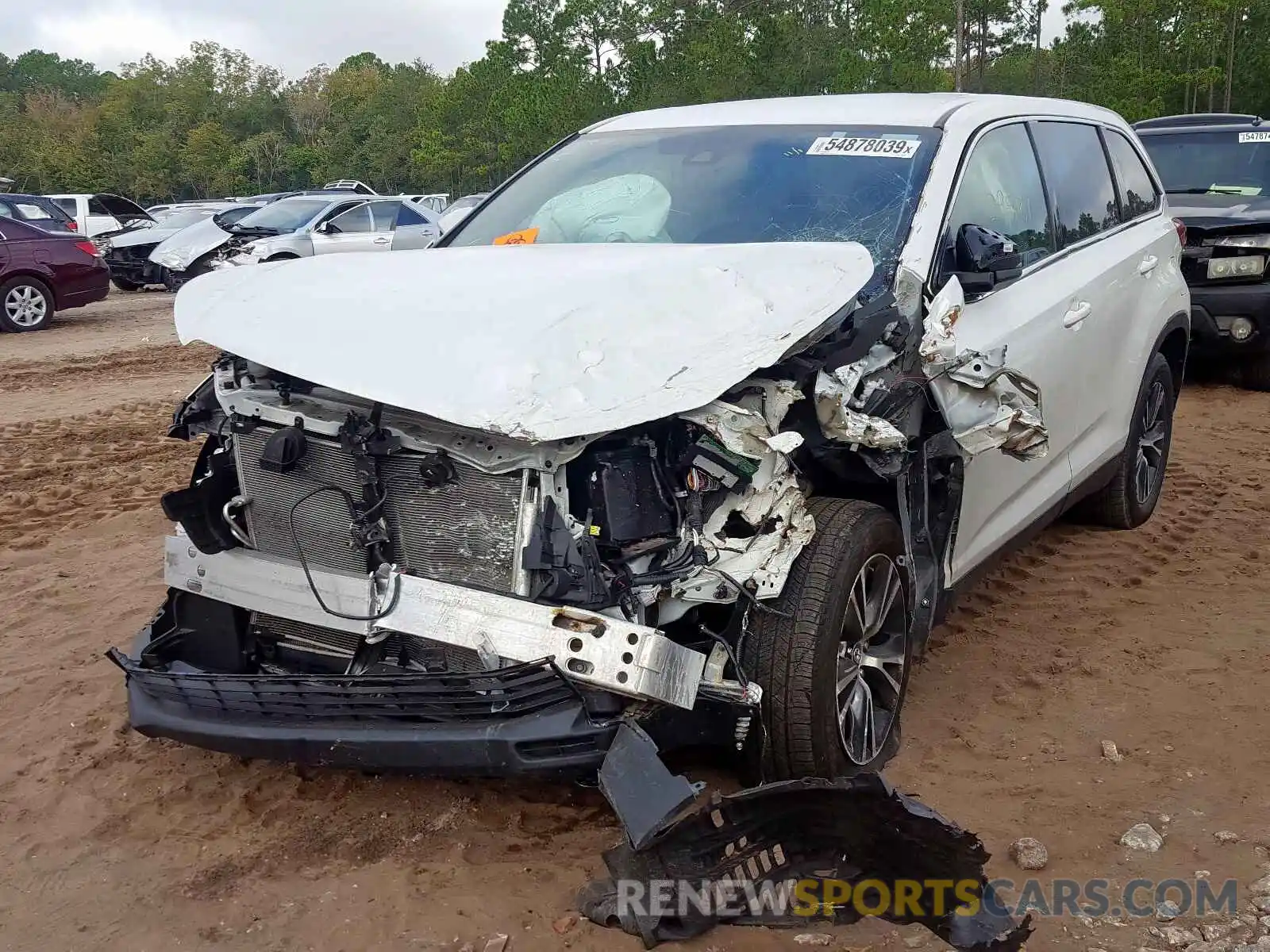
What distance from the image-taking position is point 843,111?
4.19 m

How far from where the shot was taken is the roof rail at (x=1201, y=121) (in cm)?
995

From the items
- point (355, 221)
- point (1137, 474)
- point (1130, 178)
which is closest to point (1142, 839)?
point (1137, 474)

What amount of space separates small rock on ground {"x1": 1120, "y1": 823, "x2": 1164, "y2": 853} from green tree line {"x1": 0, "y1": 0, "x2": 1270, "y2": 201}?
73.0 feet

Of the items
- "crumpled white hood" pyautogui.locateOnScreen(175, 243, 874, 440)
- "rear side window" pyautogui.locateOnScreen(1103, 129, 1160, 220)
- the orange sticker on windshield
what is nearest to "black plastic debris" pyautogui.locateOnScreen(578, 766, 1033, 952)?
"crumpled white hood" pyautogui.locateOnScreen(175, 243, 874, 440)

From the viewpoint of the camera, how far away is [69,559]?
17.0 ft

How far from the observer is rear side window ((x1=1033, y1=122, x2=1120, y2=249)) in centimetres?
451

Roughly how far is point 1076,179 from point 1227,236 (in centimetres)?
443

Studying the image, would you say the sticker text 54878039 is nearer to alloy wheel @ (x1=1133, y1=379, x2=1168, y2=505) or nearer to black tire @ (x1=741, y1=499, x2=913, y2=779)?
black tire @ (x1=741, y1=499, x2=913, y2=779)

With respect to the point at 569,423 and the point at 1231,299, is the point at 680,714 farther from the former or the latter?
the point at 1231,299

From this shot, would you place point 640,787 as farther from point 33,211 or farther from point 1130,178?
point 33,211

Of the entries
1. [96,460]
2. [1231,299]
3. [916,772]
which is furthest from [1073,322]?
[96,460]

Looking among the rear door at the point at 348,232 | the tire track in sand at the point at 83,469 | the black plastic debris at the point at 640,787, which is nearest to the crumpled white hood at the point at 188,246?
the rear door at the point at 348,232

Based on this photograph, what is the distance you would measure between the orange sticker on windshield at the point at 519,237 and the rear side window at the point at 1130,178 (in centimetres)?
273

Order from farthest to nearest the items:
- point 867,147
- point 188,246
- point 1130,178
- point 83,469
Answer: point 188,246 → point 83,469 → point 1130,178 → point 867,147
